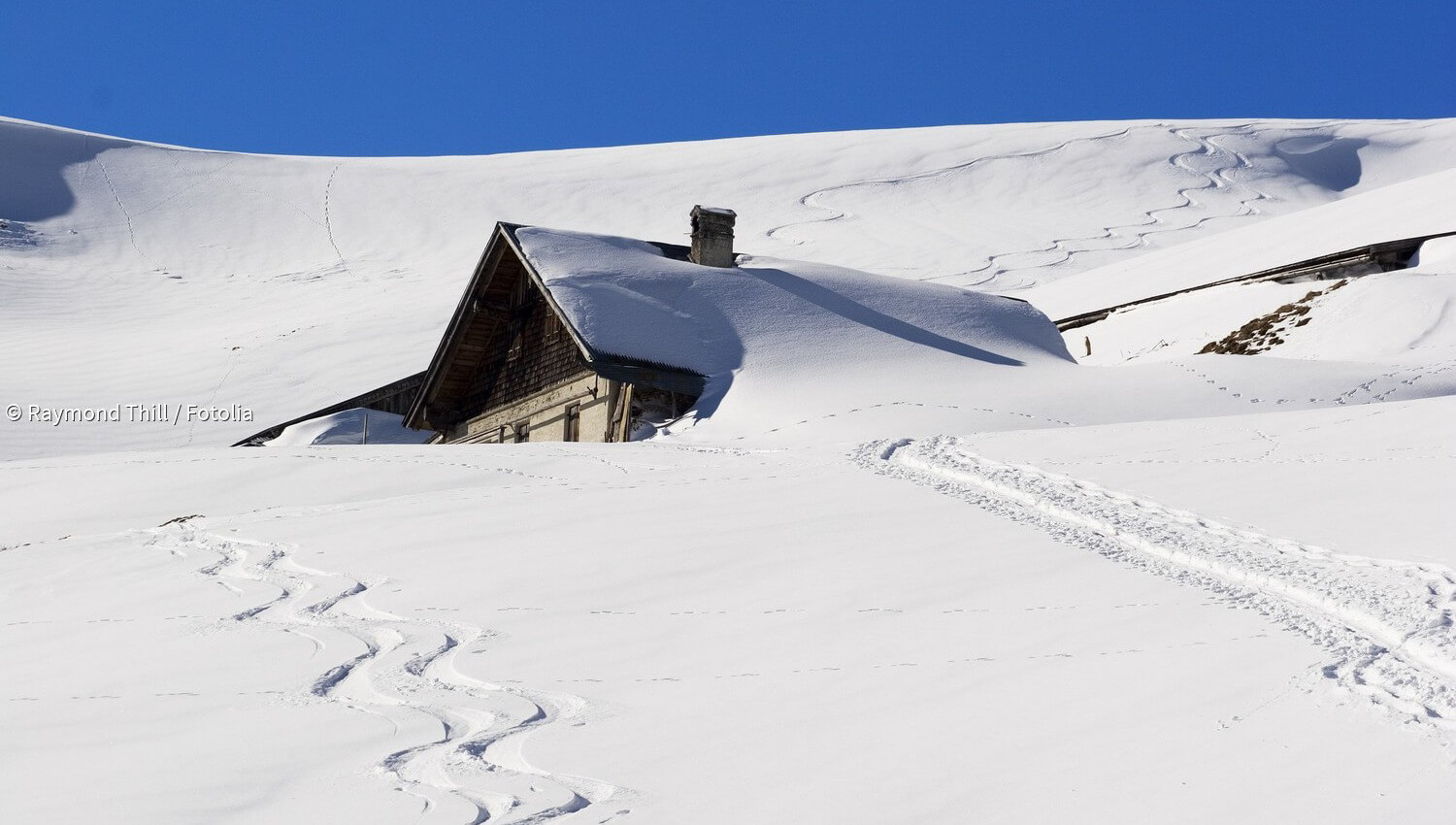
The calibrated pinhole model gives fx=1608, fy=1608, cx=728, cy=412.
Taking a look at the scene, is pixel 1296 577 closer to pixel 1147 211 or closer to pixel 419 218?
pixel 1147 211

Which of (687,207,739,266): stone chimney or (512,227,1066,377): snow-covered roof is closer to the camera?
(512,227,1066,377): snow-covered roof

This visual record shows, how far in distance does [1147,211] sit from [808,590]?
49.0m

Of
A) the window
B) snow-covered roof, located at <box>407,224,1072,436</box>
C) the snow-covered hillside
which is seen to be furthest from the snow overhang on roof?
the window

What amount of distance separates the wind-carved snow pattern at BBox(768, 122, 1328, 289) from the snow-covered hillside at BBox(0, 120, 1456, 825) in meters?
17.6

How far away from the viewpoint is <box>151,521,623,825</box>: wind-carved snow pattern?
4.76m

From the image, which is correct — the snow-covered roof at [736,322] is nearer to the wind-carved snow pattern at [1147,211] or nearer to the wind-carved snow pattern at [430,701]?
the wind-carved snow pattern at [430,701]

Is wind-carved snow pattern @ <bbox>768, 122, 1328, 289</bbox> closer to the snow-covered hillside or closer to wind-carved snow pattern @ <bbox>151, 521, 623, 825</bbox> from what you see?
the snow-covered hillside

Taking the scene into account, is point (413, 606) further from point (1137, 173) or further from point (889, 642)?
point (1137, 173)

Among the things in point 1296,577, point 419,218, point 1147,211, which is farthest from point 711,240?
point 1147,211

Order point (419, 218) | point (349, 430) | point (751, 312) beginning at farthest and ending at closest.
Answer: point (419, 218) → point (349, 430) → point (751, 312)

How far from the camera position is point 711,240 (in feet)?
75.3

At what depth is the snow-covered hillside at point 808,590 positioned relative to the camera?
482 cm

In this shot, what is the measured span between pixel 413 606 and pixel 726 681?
2.70m

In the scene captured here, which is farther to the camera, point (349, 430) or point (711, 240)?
point (349, 430)
